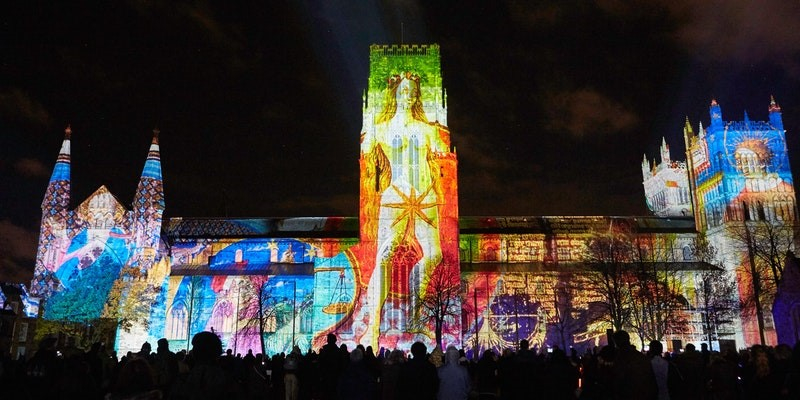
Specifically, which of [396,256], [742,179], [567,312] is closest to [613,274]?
[567,312]

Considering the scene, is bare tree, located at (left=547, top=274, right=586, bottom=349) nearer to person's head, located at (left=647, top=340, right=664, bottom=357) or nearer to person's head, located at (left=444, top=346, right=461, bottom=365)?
Answer: person's head, located at (left=647, top=340, right=664, bottom=357)

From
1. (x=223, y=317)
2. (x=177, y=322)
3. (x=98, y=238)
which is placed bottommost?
(x=177, y=322)

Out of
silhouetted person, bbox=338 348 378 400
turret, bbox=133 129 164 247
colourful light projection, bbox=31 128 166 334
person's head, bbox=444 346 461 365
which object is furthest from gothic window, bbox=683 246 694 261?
silhouetted person, bbox=338 348 378 400

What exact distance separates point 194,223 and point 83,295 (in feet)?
67.5

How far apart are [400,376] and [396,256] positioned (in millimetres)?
62597

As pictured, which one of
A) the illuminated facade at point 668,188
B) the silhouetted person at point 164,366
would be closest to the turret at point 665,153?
the illuminated facade at point 668,188

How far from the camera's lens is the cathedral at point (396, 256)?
7019 cm

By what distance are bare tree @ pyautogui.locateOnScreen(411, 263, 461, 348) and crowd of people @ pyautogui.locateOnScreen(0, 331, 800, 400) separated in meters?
49.3

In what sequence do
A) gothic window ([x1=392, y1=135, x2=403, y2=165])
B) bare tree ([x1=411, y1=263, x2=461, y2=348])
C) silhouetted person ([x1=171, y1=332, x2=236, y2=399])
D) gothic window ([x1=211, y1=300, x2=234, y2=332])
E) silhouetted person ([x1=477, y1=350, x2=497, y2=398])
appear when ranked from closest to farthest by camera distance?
silhouetted person ([x1=171, y1=332, x2=236, y2=399]) → silhouetted person ([x1=477, y1=350, x2=497, y2=398]) → bare tree ([x1=411, y1=263, x2=461, y2=348]) → gothic window ([x1=211, y1=300, x2=234, y2=332]) → gothic window ([x1=392, y1=135, x2=403, y2=165])

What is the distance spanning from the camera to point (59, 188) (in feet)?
250

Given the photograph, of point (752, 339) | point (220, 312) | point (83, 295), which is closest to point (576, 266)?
point (752, 339)

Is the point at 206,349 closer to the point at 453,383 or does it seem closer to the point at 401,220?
the point at 453,383

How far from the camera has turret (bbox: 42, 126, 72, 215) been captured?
2997 inches

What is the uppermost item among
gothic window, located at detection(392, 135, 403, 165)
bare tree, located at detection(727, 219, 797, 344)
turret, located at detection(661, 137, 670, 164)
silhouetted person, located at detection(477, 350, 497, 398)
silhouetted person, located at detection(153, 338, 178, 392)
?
turret, located at detection(661, 137, 670, 164)
